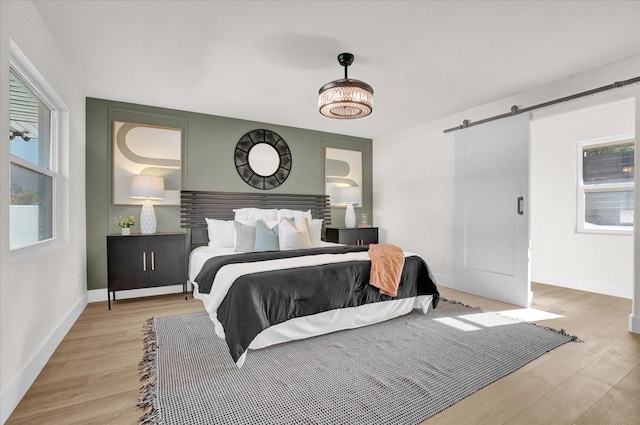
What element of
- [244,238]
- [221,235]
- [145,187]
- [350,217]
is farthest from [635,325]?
[145,187]

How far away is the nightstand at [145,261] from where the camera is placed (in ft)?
12.1

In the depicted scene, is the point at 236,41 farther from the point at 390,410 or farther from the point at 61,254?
the point at 390,410

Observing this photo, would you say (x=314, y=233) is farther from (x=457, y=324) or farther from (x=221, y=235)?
(x=457, y=324)

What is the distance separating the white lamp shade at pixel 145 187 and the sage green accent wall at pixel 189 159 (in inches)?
15.6

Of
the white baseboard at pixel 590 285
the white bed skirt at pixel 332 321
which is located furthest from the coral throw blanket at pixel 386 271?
the white baseboard at pixel 590 285

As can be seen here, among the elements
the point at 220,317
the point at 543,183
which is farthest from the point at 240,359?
the point at 543,183

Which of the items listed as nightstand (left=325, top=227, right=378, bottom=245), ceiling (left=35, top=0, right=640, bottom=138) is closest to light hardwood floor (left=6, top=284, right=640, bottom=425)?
ceiling (left=35, top=0, right=640, bottom=138)

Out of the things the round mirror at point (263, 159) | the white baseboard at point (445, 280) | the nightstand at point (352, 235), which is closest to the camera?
the white baseboard at point (445, 280)

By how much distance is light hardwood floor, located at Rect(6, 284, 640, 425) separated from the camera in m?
1.72

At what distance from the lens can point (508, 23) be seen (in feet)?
7.99

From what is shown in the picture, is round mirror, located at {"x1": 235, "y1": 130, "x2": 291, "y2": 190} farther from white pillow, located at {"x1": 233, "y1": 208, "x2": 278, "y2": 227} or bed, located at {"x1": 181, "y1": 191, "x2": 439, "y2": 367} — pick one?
bed, located at {"x1": 181, "y1": 191, "x2": 439, "y2": 367}

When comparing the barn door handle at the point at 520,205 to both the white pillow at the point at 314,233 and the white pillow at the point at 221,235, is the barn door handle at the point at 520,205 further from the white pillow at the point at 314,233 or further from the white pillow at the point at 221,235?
the white pillow at the point at 221,235

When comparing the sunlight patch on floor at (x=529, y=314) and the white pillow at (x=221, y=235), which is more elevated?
the white pillow at (x=221, y=235)

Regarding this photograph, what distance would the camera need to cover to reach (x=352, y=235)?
5.32 meters
